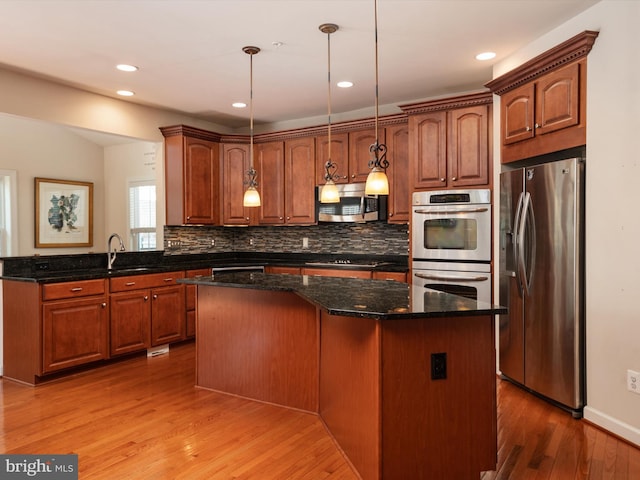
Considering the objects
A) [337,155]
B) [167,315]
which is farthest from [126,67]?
[167,315]

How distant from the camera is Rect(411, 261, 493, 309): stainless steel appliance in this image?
4.04 metres

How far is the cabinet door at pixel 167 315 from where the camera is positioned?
4793mm

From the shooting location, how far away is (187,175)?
5.37 meters

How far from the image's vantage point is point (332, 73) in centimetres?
420

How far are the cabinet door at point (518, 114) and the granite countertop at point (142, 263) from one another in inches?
63.1

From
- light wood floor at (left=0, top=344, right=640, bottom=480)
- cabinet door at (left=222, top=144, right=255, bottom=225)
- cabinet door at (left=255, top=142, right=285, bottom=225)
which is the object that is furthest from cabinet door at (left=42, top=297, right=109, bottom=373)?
cabinet door at (left=255, top=142, right=285, bottom=225)

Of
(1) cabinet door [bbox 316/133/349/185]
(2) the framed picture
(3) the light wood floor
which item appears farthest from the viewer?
(2) the framed picture

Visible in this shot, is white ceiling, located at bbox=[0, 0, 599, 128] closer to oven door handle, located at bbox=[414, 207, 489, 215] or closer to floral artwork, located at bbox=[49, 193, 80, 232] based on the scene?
oven door handle, located at bbox=[414, 207, 489, 215]

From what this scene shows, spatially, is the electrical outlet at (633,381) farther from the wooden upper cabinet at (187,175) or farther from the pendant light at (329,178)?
the wooden upper cabinet at (187,175)

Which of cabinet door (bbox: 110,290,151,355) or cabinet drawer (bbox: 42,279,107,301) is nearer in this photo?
cabinet drawer (bbox: 42,279,107,301)

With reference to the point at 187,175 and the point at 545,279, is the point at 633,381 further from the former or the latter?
the point at 187,175

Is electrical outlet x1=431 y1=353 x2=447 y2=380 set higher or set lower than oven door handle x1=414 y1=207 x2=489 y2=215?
lower

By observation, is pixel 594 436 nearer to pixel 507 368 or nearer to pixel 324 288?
pixel 507 368

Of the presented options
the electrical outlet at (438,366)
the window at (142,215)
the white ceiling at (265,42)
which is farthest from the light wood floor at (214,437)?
the window at (142,215)
